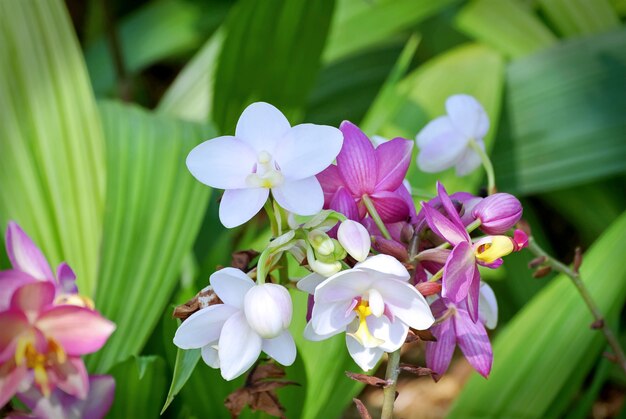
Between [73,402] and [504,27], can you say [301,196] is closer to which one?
[73,402]

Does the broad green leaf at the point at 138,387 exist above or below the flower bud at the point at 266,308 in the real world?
below

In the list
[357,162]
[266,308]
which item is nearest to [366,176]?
[357,162]

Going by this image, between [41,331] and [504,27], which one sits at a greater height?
[41,331]

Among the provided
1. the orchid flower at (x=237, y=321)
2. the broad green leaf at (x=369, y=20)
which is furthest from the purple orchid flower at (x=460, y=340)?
the broad green leaf at (x=369, y=20)

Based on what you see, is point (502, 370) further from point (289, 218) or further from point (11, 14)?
point (11, 14)

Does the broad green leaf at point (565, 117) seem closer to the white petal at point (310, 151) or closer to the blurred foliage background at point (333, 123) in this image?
the blurred foliage background at point (333, 123)

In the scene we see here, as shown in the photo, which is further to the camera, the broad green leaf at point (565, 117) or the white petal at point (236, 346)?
the broad green leaf at point (565, 117)
